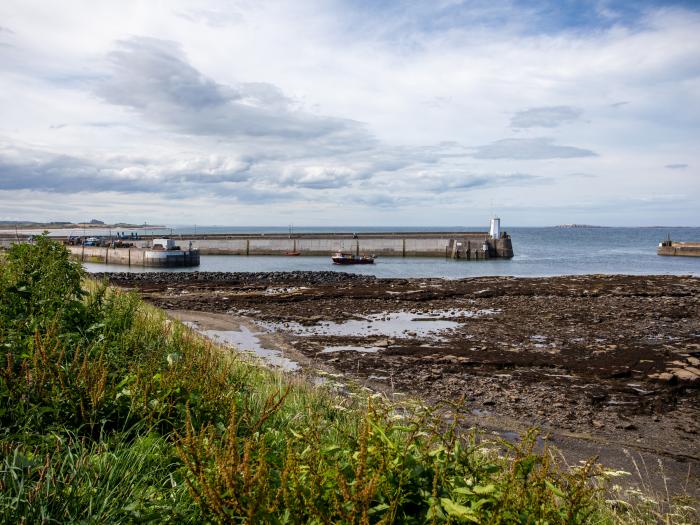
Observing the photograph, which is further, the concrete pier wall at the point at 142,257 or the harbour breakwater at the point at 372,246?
the harbour breakwater at the point at 372,246

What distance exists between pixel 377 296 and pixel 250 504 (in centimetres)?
2546

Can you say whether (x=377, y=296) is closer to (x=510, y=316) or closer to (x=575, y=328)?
(x=510, y=316)

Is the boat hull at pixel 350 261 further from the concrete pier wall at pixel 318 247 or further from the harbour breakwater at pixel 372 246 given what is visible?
the concrete pier wall at pixel 318 247

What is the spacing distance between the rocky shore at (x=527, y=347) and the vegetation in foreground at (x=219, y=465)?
0.85 m

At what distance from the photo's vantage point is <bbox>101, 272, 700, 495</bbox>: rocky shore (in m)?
9.43

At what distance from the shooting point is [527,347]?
51.0ft

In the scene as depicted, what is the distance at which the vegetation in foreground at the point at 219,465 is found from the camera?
8.53ft

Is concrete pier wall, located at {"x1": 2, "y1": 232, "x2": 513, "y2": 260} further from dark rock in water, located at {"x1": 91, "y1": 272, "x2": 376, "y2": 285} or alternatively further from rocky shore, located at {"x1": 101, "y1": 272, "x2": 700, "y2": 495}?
rocky shore, located at {"x1": 101, "y1": 272, "x2": 700, "y2": 495}

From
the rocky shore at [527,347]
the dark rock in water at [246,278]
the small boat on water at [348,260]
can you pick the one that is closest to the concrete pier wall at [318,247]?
the small boat on water at [348,260]

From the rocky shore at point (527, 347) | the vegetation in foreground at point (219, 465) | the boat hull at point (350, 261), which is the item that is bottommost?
the rocky shore at point (527, 347)

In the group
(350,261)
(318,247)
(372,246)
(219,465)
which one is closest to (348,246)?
(372,246)

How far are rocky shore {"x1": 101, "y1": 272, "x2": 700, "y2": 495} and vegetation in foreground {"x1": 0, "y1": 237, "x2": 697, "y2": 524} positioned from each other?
0.85 m

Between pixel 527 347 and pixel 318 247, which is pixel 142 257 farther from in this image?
pixel 527 347

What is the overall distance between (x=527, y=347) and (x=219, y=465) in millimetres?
14266
